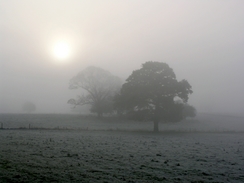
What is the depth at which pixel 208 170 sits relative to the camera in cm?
1334

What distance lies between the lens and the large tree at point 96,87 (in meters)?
63.2

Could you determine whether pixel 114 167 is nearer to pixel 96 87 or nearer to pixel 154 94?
pixel 154 94

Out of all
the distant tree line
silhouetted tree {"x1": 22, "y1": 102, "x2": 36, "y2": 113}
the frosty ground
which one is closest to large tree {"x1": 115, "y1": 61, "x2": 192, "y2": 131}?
the distant tree line

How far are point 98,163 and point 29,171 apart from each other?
13.4 feet

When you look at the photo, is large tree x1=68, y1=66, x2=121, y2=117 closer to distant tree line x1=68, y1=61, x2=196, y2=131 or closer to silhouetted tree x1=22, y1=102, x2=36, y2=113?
distant tree line x1=68, y1=61, x2=196, y2=131

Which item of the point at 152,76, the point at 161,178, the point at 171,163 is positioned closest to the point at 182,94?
the point at 152,76

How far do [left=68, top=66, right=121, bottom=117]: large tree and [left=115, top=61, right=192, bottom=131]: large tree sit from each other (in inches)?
912

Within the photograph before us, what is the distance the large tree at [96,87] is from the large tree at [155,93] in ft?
76.0

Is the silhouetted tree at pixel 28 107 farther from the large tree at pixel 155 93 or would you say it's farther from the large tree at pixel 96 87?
the large tree at pixel 155 93

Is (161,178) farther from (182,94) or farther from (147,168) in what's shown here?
(182,94)

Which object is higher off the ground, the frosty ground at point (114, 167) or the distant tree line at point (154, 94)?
the distant tree line at point (154, 94)

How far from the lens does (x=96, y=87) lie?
64.7 m

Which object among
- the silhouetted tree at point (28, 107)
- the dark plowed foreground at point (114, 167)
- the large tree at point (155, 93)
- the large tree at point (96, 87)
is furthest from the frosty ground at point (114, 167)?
Answer: the silhouetted tree at point (28, 107)

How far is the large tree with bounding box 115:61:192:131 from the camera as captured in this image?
38906 millimetres
